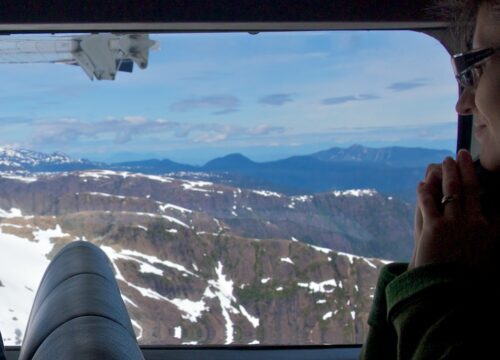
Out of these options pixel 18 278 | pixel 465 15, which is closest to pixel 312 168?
pixel 18 278

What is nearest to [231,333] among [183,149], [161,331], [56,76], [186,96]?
[161,331]

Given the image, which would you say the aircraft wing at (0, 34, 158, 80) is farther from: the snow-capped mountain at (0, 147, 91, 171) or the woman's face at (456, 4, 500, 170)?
the woman's face at (456, 4, 500, 170)

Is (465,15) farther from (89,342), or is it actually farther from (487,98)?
(89,342)

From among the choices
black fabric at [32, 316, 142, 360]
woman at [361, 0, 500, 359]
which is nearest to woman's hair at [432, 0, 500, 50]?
woman at [361, 0, 500, 359]

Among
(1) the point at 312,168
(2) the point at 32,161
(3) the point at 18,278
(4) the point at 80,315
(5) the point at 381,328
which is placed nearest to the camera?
(5) the point at 381,328

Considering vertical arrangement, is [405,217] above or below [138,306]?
above

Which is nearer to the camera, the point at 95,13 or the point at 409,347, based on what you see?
the point at 409,347

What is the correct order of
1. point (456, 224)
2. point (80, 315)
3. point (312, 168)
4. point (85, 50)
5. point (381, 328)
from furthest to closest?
point (312, 168) < point (85, 50) < point (80, 315) < point (381, 328) < point (456, 224)

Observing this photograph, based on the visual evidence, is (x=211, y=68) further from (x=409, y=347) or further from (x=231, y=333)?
(x=409, y=347)
